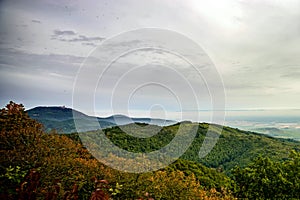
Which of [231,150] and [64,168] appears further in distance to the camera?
[231,150]

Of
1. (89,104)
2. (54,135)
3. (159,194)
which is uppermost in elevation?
(89,104)

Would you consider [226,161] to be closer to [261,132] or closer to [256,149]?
[256,149]

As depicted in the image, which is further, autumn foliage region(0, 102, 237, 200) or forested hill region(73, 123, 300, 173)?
forested hill region(73, 123, 300, 173)

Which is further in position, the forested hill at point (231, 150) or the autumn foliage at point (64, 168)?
the forested hill at point (231, 150)

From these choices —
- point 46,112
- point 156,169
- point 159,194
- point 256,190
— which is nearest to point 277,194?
point 256,190

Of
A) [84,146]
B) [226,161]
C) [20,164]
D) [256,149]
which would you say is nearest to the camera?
[20,164]

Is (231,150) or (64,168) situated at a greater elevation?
(64,168)

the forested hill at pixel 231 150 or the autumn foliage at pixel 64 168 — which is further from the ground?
the autumn foliage at pixel 64 168

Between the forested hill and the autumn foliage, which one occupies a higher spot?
the autumn foliage

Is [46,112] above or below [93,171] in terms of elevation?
above

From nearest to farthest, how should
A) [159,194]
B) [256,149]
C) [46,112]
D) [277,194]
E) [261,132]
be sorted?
[159,194], [277,194], [46,112], [256,149], [261,132]

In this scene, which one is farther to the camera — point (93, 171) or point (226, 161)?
point (226, 161)
